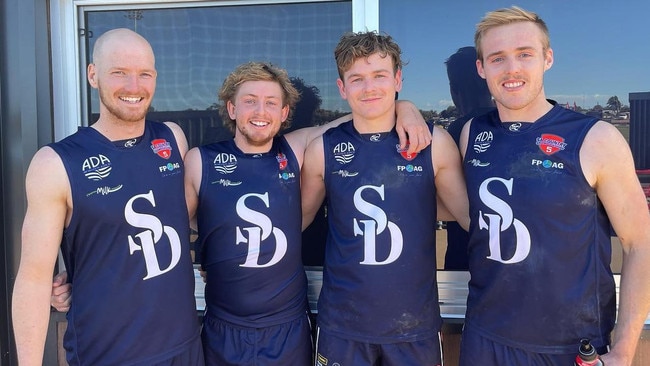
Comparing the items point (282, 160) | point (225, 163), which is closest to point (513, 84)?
point (282, 160)

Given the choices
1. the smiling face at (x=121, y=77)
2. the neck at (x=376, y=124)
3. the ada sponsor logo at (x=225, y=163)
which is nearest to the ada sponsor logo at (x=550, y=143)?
the neck at (x=376, y=124)

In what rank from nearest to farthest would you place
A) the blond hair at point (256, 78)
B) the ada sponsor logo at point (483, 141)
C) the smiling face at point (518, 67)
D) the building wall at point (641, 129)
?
1. the smiling face at point (518, 67)
2. the ada sponsor logo at point (483, 141)
3. the blond hair at point (256, 78)
4. the building wall at point (641, 129)

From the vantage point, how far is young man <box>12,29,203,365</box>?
169cm

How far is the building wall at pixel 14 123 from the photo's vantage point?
237 centimetres

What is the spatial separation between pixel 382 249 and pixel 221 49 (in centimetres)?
145

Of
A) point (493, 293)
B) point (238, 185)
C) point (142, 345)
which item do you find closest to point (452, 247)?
point (493, 293)

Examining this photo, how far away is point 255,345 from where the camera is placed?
1.97 meters

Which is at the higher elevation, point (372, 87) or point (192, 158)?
point (372, 87)

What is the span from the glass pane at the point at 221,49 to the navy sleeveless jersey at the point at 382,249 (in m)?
0.72

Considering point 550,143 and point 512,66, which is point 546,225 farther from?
point 512,66

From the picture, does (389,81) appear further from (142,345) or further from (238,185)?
(142,345)

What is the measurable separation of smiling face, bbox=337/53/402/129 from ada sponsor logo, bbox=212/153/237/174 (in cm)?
57

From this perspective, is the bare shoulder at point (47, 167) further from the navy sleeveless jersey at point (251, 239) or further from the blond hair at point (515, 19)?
the blond hair at point (515, 19)

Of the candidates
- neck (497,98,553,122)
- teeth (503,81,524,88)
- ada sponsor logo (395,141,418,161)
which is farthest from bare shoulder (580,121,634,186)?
ada sponsor logo (395,141,418,161)
